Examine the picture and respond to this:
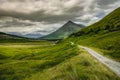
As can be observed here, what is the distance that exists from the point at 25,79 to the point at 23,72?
334 inches

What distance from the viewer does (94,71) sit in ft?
119

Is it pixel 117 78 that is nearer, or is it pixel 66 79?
pixel 117 78

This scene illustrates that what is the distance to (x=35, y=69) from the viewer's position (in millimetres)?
60344

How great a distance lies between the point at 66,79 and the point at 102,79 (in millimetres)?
5650

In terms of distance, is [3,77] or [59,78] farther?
[3,77]

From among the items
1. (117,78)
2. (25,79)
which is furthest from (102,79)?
(25,79)

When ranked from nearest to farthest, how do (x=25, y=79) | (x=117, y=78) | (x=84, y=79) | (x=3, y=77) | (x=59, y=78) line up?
(x=117, y=78)
(x=84, y=79)
(x=59, y=78)
(x=25, y=79)
(x=3, y=77)

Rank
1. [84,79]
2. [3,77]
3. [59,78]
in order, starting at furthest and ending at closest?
[3,77]
[59,78]
[84,79]

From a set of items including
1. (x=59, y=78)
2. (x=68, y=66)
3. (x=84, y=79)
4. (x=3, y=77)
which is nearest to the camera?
(x=84, y=79)

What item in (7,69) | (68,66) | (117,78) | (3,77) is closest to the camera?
(117,78)

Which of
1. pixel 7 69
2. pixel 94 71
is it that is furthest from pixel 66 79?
pixel 7 69

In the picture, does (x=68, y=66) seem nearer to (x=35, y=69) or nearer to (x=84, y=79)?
(x=84, y=79)

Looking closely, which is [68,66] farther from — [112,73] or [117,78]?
[117,78]

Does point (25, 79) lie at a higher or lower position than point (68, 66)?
lower
